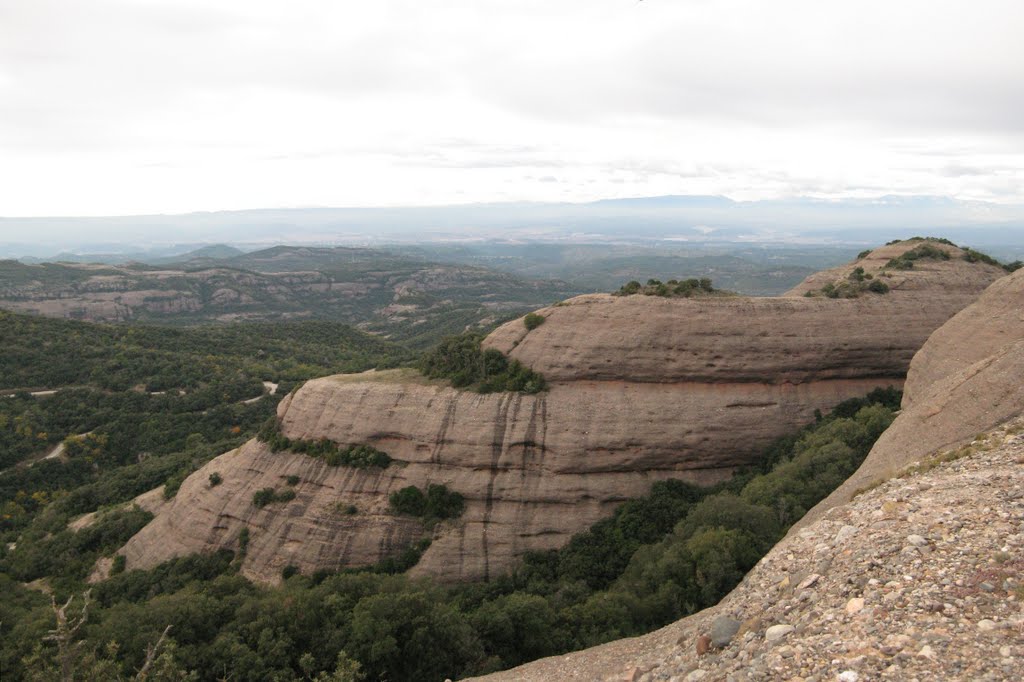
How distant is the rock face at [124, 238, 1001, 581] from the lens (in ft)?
96.7

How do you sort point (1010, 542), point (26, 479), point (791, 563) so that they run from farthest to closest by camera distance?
point (26, 479)
point (791, 563)
point (1010, 542)

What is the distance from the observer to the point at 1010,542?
8.81m

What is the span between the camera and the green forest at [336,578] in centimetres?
2006

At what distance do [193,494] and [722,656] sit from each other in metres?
31.7

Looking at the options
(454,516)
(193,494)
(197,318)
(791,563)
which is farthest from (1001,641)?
(197,318)

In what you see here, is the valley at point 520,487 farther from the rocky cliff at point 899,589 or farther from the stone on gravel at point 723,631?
the stone on gravel at point 723,631

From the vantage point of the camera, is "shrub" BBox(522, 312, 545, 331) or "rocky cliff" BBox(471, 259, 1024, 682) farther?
"shrub" BBox(522, 312, 545, 331)

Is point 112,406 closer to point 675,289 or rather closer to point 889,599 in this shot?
point 675,289

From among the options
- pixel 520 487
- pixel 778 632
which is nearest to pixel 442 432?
pixel 520 487

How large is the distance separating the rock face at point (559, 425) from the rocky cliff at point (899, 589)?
14.3m

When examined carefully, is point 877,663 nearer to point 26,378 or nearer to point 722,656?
point 722,656

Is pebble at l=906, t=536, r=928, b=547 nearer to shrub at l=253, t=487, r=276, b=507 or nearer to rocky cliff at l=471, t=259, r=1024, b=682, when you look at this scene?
rocky cliff at l=471, t=259, r=1024, b=682

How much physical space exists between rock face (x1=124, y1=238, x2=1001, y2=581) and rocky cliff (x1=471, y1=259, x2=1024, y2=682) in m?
14.3

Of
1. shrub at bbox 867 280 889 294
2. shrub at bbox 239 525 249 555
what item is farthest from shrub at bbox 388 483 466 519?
shrub at bbox 867 280 889 294
